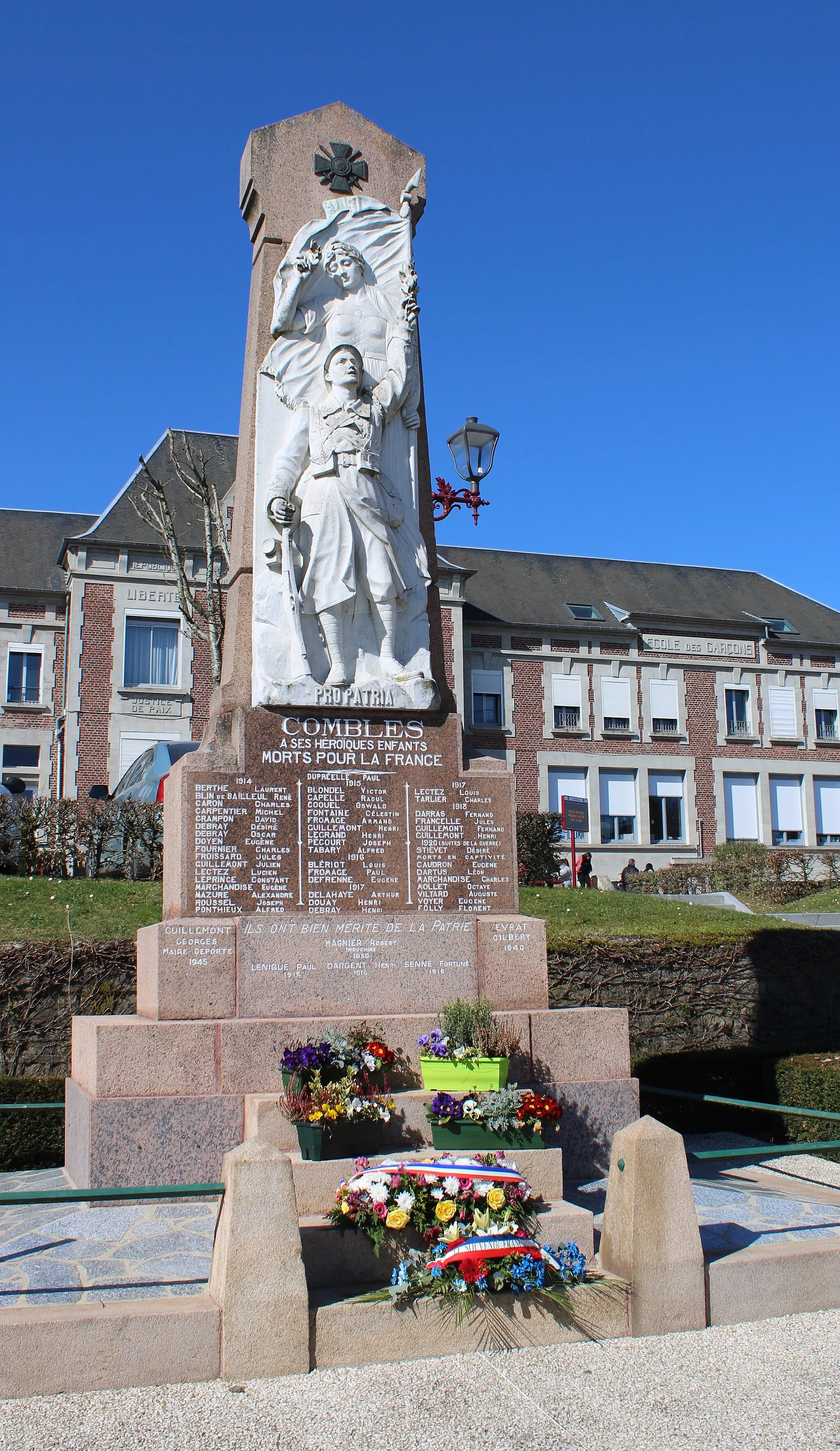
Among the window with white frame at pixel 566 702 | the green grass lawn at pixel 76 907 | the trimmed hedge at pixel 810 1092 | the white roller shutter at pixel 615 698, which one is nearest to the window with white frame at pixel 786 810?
the white roller shutter at pixel 615 698

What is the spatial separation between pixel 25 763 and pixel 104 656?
396 centimetres

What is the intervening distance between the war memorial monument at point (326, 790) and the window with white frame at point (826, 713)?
3357 cm

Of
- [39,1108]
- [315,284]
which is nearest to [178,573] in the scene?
[315,284]

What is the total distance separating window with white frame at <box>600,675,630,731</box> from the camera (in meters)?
36.7

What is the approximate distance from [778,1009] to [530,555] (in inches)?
1206

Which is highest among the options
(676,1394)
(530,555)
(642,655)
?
(530,555)

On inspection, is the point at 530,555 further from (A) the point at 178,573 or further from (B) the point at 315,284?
(B) the point at 315,284

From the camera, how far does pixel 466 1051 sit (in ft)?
20.1

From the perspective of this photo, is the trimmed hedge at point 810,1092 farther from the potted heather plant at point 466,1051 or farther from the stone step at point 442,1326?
the stone step at point 442,1326

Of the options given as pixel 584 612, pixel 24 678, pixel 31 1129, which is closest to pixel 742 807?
pixel 584 612

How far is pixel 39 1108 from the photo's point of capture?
295 inches

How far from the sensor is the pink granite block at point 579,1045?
6914 millimetres

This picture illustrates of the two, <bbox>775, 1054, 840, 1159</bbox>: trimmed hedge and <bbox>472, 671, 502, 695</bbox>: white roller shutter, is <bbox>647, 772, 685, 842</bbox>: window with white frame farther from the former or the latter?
<bbox>775, 1054, 840, 1159</bbox>: trimmed hedge

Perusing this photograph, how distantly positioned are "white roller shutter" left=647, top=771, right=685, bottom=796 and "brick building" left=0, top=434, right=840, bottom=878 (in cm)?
6
